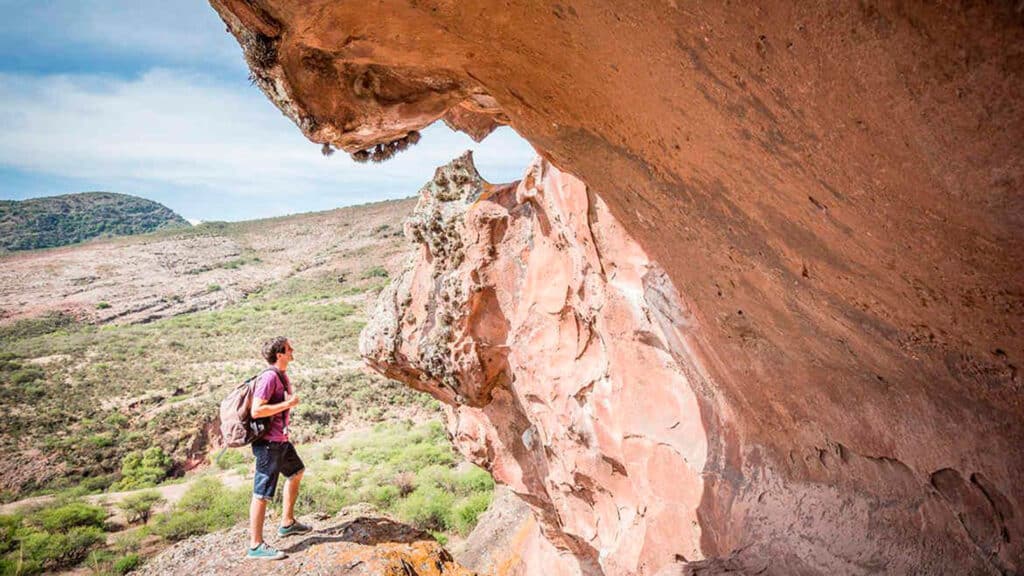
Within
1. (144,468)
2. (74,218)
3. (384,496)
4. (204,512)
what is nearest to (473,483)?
(384,496)

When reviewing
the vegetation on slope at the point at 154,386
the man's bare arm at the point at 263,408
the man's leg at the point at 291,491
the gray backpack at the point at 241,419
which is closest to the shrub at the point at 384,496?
the vegetation on slope at the point at 154,386

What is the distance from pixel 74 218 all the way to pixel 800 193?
318 ft

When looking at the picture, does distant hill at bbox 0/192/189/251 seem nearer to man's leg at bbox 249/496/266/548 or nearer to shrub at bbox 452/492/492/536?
shrub at bbox 452/492/492/536

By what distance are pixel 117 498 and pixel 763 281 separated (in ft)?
54.1

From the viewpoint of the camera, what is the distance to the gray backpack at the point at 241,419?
451cm

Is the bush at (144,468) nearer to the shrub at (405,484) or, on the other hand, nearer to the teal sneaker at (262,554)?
the shrub at (405,484)

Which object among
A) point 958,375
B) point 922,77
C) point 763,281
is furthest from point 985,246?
point 763,281

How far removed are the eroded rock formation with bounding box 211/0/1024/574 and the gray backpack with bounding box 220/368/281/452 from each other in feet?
7.85

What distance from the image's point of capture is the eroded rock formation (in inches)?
45.8

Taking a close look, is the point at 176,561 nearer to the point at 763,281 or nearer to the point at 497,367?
the point at 497,367

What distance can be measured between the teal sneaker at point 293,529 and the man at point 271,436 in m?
0.36

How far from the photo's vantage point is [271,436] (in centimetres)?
477

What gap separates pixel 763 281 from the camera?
2.42 m

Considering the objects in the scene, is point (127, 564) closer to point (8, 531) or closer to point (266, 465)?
point (8, 531)
